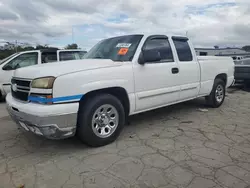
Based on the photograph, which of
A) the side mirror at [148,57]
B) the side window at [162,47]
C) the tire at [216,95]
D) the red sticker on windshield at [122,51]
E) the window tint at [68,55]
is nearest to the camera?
the side mirror at [148,57]

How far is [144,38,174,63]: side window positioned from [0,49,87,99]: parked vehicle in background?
3437 millimetres

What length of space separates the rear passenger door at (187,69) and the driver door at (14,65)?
526cm

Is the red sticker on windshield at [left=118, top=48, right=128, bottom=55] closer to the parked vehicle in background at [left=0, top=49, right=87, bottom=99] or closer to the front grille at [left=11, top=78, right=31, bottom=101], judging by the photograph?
the front grille at [left=11, top=78, right=31, bottom=101]

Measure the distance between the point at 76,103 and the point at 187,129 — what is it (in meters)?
2.34

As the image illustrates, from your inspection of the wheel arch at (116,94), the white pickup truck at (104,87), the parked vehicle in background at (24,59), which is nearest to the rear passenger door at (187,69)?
the white pickup truck at (104,87)

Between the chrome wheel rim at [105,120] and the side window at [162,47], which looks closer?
the chrome wheel rim at [105,120]

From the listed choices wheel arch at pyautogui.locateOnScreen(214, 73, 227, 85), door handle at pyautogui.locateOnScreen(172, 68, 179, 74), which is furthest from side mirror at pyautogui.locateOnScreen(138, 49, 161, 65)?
wheel arch at pyautogui.locateOnScreen(214, 73, 227, 85)

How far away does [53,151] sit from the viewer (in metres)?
3.48

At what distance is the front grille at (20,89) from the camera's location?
326 centimetres

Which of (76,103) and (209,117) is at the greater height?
(76,103)

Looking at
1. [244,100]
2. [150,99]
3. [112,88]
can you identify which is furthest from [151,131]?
[244,100]

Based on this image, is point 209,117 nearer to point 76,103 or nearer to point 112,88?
point 112,88

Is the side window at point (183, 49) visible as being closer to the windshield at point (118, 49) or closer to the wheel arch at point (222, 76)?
the windshield at point (118, 49)

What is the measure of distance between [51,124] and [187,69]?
311 cm
